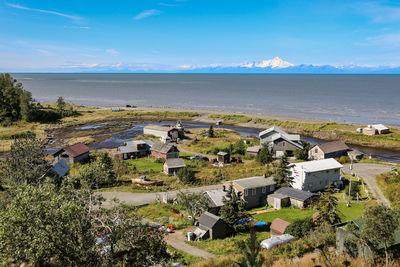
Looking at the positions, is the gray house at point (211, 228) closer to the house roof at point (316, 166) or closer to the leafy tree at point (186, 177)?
the leafy tree at point (186, 177)

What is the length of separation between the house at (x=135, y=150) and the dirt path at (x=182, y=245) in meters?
32.2

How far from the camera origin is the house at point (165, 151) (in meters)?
55.0

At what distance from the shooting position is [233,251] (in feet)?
76.1

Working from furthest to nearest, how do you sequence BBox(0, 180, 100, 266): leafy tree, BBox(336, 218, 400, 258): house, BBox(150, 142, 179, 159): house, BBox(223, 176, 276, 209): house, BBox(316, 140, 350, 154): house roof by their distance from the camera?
BBox(150, 142, 179, 159): house, BBox(316, 140, 350, 154): house roof, BBox(223, 176, 276, 209): house, BBox(336, 218, 400, 258): house, BBox(0, 180, 100, 266): leafy tree

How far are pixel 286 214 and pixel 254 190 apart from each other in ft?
16.7

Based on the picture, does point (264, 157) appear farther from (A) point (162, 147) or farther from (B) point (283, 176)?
(A) point (162, 147)

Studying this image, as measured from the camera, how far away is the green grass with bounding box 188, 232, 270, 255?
2352 centimetres

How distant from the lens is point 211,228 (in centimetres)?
2688

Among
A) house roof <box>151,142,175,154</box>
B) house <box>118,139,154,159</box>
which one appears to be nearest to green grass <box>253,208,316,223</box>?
house roof <box>151,142,175,154</box>

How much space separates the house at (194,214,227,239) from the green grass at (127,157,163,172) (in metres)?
23.0

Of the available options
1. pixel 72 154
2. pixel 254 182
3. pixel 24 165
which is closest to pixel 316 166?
pixel 254 182

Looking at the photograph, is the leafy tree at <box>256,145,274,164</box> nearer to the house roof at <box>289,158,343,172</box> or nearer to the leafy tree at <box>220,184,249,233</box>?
the house roof at <box>289,158,343,172</box>

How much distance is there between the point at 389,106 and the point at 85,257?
156464 millimetres

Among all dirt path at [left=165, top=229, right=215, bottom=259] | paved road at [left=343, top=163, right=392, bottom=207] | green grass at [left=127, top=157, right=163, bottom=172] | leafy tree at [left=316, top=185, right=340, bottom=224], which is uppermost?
leafy tree at [left=316, top=185, right=340, bottom=224]
